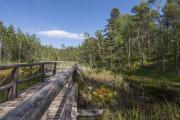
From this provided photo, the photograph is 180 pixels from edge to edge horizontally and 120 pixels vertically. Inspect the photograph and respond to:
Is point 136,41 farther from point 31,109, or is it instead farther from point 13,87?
point 31,109

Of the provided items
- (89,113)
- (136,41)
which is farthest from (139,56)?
(89,113)

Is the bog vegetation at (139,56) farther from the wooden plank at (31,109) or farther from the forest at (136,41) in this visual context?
the wooden plank at (31,109)

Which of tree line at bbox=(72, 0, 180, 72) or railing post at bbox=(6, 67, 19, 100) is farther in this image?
tree line at bbox=(72, 0, 180, 72)

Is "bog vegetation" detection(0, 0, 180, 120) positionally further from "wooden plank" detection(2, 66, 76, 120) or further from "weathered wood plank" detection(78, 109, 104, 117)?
"wooden plank" detection(2, 66, 76, 120)

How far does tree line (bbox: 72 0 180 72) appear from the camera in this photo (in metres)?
50.2

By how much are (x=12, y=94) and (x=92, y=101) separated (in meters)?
5.15

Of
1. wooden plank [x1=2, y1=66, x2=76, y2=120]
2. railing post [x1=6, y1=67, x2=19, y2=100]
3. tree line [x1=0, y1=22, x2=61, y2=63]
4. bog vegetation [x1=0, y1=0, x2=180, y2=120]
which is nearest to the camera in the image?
wooden plank [x1=2, y1=66, x2=76, y2=120]

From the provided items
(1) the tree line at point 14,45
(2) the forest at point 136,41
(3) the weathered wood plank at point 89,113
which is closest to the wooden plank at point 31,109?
(3) the weathered wood plank at point 89,113

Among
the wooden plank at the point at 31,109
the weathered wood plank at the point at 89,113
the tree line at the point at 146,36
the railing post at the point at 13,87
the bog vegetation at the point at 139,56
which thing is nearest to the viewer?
the wooden plank at the point at 31,109

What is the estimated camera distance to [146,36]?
62188 millimetres

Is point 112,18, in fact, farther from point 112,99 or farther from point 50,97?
point 50,97

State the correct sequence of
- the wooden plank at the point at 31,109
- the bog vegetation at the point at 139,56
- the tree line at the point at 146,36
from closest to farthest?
the wooden plank at the point at 31,109 < the bog vegetation at the point at 139,56 < the tree line at the point at 146,36

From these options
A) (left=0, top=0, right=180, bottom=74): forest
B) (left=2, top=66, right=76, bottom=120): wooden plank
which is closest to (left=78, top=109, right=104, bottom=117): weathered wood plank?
(left=2, top=66, right=76, bottom=120): wooden plank

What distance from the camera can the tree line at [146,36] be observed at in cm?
5019
